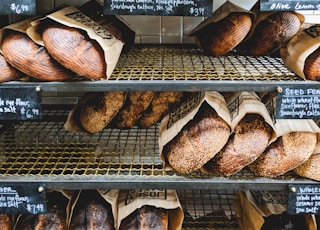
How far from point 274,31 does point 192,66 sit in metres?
0.35

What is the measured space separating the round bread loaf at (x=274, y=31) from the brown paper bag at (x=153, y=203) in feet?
2.28

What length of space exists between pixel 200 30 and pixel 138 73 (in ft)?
1.29

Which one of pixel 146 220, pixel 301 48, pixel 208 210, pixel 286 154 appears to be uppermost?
pixel 301 48

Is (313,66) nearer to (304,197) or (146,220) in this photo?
(304,197)

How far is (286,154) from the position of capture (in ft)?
4.91

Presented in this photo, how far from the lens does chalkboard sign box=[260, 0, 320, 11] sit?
1.30 metres

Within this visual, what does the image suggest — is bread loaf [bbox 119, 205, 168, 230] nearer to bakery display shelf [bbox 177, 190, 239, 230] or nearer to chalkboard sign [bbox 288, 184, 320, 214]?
bakery display shelf [bbox 177, 190, 239, 230]

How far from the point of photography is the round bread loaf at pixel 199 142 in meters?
1.46

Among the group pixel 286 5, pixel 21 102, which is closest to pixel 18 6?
pixel 21 102

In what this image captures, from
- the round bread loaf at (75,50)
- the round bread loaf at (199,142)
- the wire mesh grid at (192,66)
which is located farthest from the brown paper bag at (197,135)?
the round bread loaf at (75,50)

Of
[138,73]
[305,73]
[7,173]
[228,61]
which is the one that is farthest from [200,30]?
[7,173]

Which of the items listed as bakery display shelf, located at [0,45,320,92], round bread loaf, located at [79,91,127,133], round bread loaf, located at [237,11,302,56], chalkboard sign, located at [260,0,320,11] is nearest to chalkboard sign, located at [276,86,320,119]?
bakery display shelf, located at [0,45,320,92]

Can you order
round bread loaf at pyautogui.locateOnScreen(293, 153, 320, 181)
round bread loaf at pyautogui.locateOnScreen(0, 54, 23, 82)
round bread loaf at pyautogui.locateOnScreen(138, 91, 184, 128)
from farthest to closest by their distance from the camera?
round bread loaf at pyautogui.locateOnScreen(138, 91, 184, 128) < round bread loaf at pyautogui.locateOnScreen(293, 153, 320, 181) < round bread loaf at pyautogui.locateOnScreen(0, 54, 23, 82)

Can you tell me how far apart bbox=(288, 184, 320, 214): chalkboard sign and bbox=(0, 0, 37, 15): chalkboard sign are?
1034 millimetres
